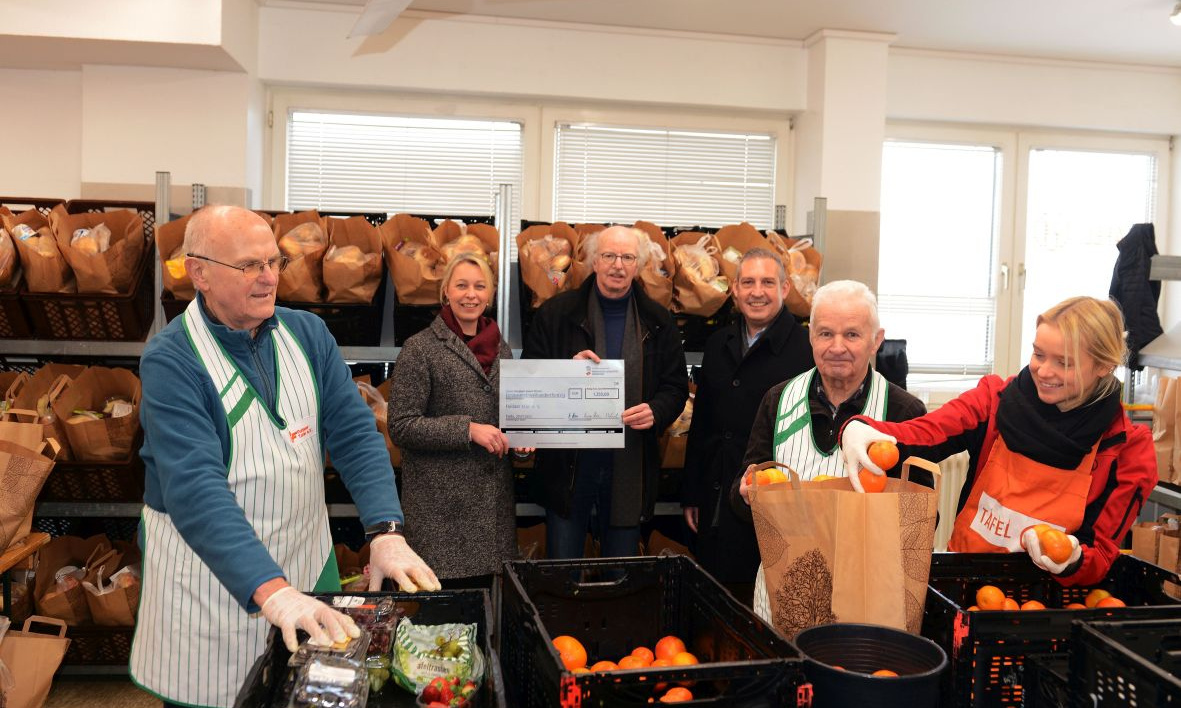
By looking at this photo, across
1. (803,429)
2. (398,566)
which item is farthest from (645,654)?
(803,429)

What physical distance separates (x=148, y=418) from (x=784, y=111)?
468 centimetres

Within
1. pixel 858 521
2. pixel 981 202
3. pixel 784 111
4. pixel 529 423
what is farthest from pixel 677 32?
pixel 858 521

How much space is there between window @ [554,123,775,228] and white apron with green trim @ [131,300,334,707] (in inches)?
152

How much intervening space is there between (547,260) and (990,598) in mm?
2271

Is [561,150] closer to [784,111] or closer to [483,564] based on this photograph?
[784,111]

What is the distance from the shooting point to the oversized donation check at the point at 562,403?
3.08 metres

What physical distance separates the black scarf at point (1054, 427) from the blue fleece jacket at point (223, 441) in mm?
1271

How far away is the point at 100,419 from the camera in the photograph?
11.4 feet

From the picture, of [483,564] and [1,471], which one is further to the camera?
[483,564]

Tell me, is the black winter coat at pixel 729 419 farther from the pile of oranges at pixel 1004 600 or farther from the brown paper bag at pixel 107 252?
the brown paper bag at pixel 107 252

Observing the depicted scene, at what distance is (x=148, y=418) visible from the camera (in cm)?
171

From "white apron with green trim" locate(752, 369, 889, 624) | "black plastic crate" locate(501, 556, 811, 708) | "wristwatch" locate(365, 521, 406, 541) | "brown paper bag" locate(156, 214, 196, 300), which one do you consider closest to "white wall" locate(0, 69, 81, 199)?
"brown paper bag" locate(156, 214, 196, 300)

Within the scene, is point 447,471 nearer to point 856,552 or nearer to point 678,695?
point 856,552

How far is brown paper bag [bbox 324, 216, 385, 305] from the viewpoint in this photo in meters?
3.43
